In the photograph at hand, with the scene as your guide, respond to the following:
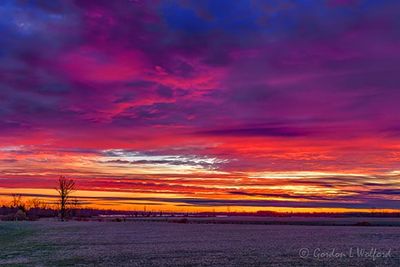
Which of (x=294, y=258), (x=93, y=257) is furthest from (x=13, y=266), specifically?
(x=294, y=258)

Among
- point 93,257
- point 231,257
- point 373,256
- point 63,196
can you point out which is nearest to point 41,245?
point 93,257

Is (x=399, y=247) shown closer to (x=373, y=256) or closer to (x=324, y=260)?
(x=373, y=256)

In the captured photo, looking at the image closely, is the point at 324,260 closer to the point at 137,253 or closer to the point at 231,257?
the point at 231,257

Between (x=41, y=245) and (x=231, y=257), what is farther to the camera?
(x=41, y=245)

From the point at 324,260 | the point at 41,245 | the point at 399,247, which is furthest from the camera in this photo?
the point at 41,245

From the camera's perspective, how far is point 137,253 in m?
50.4

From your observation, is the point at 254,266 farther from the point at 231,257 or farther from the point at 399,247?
the point at 399,247

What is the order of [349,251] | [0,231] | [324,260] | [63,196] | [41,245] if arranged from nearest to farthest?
[324,260], [349,251], [41,245], [0,231], [63,196]

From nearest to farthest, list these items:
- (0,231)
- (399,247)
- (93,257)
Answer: (93,257)
(399,247)
(0,231)

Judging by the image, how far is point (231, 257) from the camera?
46.5 m

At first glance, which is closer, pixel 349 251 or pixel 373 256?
pixel 373 256

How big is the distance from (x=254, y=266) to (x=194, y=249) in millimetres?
15345

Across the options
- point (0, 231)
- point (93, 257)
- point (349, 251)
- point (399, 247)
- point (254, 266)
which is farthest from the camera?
point (0, 231)

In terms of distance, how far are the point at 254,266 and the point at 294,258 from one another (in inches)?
268
